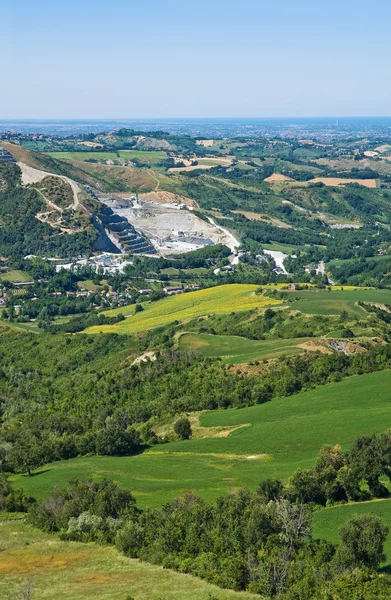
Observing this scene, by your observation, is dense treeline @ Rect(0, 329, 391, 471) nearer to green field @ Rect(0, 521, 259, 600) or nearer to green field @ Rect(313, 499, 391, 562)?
green field @ Rect(0, 521, 259, 600)

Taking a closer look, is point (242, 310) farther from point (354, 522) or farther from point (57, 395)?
point (354, 522)

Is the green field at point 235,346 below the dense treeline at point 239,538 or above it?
below

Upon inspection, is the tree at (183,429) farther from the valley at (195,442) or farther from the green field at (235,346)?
the green field at (235,346)

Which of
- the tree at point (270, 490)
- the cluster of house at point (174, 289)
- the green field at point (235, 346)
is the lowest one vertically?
the cluster of house at point (174, 289)

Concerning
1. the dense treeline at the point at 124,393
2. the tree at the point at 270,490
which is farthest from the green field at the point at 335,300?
the tree at the point at 270,490

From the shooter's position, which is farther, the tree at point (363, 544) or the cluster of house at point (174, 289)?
the cluster of house at point (174, 289)

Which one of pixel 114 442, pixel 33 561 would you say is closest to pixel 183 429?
pixel 114 442

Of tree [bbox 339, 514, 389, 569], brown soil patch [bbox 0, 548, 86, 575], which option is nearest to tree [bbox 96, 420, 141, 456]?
brown soil patch [bbox 0, 548, 86, 575]
